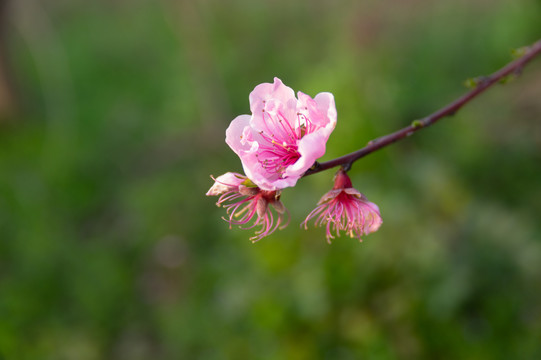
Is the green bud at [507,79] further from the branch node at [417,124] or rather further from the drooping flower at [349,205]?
the drooping flower at [349,205]

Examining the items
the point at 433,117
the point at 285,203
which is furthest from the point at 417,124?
the point at 285,203

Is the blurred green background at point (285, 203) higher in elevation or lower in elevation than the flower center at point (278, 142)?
lower

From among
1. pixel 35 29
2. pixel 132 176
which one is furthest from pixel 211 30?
pixel 132 176

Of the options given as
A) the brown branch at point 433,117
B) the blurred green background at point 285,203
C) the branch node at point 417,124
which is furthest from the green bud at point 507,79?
the blurred green background at point 285,203

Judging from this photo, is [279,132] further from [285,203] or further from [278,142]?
[285,203]

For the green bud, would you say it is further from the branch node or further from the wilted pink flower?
the wilted pink flower

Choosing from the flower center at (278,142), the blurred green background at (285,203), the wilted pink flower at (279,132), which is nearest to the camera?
the wilted pink flower at (279,132)
